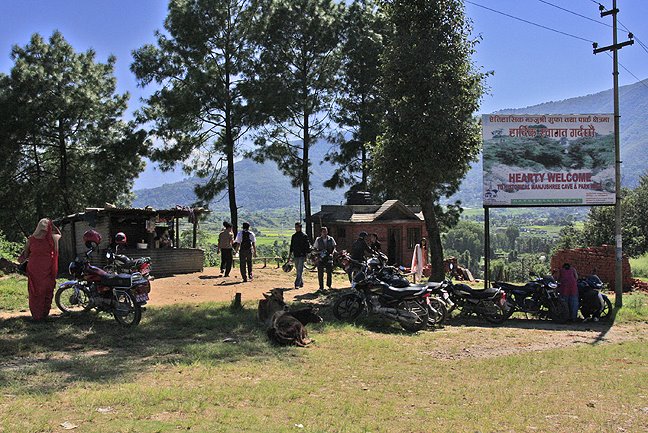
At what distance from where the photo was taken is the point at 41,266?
10.6 metres

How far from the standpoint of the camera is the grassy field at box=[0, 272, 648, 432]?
5543mm

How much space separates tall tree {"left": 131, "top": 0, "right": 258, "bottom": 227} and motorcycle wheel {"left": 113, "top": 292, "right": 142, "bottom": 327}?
65.5ft

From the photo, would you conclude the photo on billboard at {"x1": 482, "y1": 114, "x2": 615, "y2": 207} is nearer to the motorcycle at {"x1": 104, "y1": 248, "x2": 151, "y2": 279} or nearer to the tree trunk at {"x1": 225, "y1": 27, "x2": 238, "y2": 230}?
the motorcycle at {"x1": 104, "y1": 248, "x2": 151, "y2": 279}

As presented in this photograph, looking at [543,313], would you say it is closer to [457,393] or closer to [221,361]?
[457,393]

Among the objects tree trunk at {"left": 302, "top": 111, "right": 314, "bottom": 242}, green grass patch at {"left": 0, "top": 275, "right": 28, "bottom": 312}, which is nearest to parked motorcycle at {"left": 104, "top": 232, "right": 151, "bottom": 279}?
green grass patch at {"left": 0, "top": 275, "right": 28, "bottom": 312}

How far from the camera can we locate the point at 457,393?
696cm

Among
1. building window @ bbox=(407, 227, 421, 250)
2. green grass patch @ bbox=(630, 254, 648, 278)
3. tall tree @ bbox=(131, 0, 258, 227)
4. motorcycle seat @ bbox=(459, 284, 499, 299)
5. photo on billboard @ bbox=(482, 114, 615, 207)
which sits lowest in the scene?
green grass patch @ bbox=(630, 254, 648, 278)

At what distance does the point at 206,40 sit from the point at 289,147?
25.1ft

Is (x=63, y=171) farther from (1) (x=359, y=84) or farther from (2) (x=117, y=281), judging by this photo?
(2) (x=117, y=281)

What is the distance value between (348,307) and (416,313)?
152 cm

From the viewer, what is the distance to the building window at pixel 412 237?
30438mm

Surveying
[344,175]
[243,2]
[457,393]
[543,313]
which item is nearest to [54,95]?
[243,2]

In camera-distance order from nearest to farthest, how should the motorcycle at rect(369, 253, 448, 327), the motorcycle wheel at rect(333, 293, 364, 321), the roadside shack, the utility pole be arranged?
the motorcycle at rect(369, 253, 448, 327) → the motorcycle wheel at rect(333, 293, 364, 321) → the utility pole → the roadside shack

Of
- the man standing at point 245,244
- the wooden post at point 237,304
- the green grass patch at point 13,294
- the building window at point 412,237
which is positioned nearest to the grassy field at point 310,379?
the wooden post at point 237,304
